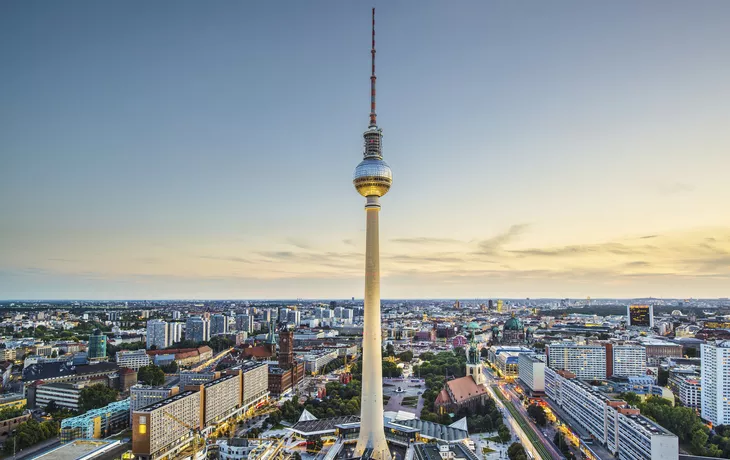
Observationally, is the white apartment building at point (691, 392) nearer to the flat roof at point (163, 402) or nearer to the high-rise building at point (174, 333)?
the flat roof at point (163, 402)

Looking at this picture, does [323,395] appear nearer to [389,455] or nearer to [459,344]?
A: [389,455]

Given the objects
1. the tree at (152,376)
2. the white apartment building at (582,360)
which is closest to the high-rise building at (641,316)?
the white apartment building at (582,360)

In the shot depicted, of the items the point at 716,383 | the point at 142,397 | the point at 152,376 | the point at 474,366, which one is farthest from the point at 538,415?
the point at 152,376

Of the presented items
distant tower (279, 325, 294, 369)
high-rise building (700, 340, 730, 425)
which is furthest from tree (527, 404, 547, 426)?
distant tower (279, 325, 294, 369)

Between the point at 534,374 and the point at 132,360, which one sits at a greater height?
the point at 534,374

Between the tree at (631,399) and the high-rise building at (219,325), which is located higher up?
the tree at (631,399)

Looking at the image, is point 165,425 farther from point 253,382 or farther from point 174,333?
point 174,333
